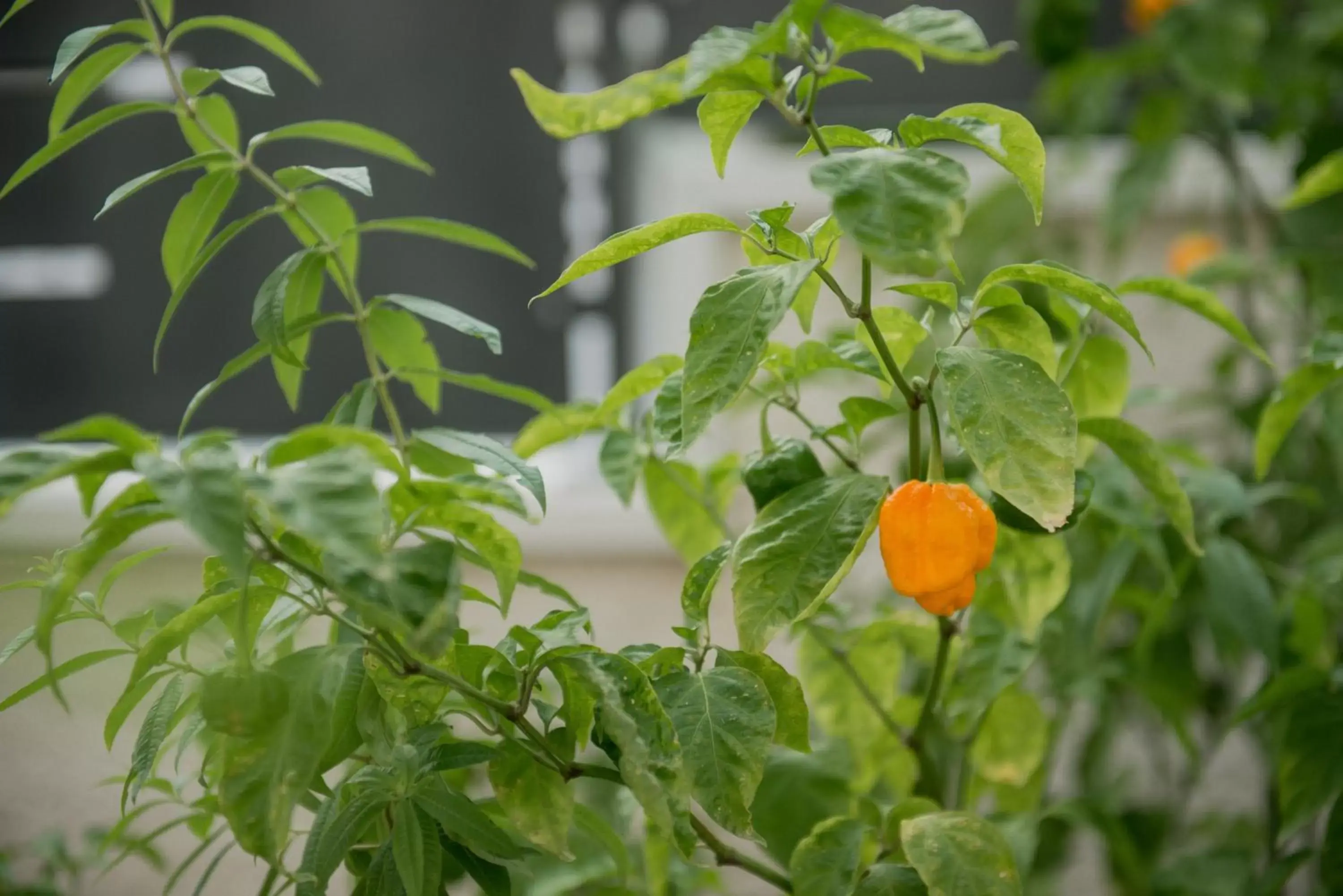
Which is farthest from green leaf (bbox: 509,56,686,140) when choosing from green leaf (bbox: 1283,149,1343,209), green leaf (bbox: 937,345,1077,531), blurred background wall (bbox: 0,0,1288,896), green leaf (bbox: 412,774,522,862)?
Result: blurred background wall (bbox: 0,0,1288,896)

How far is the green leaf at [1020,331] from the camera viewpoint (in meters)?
0.47

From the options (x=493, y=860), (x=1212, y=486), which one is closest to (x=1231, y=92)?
(x=1212, y=486)

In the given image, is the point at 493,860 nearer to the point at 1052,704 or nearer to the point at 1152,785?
the point at 1052,704

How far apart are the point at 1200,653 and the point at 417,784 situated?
1.04 meters

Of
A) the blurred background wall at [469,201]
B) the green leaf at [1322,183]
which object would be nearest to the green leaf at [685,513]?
the green leaf at [1322,183]

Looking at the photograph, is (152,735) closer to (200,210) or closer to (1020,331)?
(200,210)

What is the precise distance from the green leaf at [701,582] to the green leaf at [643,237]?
0.13 m

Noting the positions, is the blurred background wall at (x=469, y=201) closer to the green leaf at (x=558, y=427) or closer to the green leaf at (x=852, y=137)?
the green leaf at (x=558, y=427)

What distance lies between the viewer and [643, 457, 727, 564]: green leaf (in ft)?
2.19

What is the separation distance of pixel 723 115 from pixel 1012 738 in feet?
1.34

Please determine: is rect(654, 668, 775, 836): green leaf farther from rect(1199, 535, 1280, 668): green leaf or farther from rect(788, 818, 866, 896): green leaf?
rect(1199, 535, 1280, 668): green leaf

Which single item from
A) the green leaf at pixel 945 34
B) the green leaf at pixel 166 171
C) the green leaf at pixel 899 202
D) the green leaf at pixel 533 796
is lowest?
the green leaf at pixel 533 796

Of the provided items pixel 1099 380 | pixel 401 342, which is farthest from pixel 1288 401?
pixel 401 342

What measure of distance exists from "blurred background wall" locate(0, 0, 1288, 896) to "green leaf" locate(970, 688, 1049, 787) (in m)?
0.70
